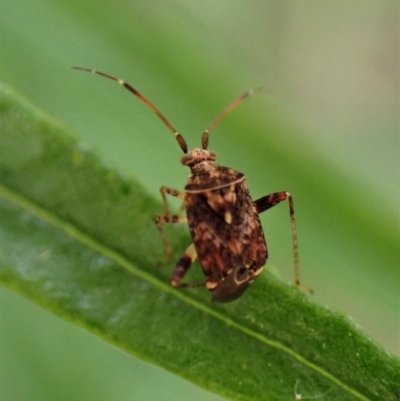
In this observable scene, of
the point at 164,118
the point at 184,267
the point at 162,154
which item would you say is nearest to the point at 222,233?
the point at 184,267

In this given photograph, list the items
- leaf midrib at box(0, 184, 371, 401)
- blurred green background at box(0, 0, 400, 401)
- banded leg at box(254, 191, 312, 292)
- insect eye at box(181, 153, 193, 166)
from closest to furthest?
1. leaf midrib at box(0, 184, 371, 401)
2. banded leg at box(254, 191, 312, 292)
3. insect eye at box(181, 153, 193, 166)
4. blurred green background at box(0, 0, 400, 401)

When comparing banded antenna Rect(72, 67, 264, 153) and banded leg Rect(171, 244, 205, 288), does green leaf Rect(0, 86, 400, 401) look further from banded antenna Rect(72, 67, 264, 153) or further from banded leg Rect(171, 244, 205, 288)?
banded antenna Rect(72, 67, 264, 153)

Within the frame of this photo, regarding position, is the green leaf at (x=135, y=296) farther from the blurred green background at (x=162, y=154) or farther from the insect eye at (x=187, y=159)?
the blurred green background at (x=162, y=154)

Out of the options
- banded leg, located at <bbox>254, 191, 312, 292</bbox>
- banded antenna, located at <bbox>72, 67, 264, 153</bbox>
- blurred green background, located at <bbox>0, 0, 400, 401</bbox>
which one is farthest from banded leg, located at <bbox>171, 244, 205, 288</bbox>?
blurred green background, located at <bbox>0, 0, 400, 401</bbox>

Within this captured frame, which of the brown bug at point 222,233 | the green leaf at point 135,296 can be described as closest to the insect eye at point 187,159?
the brown bug at point 222,233

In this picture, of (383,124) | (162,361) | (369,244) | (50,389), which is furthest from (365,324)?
(162,361)

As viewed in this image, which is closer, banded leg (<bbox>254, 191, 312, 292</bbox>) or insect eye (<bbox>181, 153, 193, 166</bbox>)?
banded leg (<bbox>254, 191, 312, 292</bbox>)

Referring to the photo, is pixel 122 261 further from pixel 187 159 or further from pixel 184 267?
pixel 187 159

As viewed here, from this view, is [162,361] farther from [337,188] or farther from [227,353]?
[337,188]
